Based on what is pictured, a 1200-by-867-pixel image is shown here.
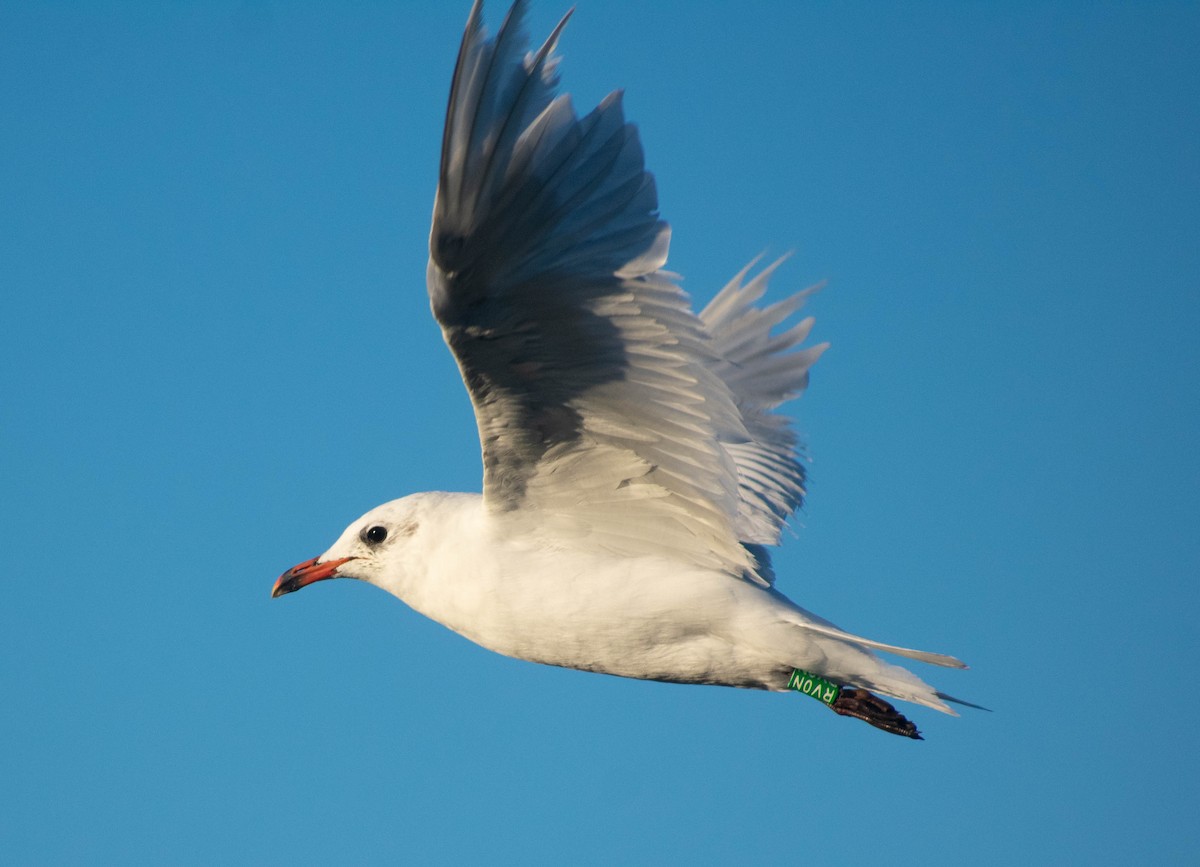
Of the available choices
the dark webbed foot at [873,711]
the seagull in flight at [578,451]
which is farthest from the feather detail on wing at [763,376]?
the dark webbed foot at [873,711]

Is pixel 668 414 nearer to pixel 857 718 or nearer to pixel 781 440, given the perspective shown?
pixel 857 718

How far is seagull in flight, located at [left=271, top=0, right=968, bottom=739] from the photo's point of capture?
6189 millimetres

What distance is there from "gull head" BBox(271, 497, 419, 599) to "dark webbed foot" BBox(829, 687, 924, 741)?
122 inches

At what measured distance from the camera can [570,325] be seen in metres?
6.85

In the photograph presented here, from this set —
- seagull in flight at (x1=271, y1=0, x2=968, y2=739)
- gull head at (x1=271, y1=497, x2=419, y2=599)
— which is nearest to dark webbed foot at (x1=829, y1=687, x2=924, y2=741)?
seagull in flight at (x1=271, y1=0, x2=968, y2=739)

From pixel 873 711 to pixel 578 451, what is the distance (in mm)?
2700

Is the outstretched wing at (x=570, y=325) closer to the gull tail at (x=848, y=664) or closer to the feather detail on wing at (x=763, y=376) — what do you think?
the gull tail at (x=848, y=664)

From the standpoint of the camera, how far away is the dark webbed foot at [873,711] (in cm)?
846

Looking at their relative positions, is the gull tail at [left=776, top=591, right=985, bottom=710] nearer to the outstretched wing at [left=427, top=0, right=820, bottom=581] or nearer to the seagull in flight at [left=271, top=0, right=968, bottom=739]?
the seagull in flight at [left=271, top=0, right=968, bottom=739]

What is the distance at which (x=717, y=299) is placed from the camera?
1199cm

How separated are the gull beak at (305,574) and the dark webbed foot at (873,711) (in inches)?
141

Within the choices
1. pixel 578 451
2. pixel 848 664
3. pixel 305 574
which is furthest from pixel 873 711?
pixel 305 574

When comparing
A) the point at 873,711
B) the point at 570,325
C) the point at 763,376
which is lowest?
the point at 873,711

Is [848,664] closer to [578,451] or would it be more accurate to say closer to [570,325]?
[578,451]
